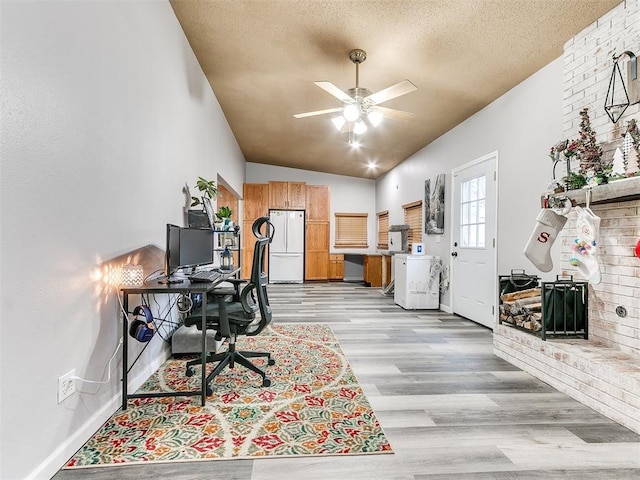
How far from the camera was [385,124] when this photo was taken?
4988mm

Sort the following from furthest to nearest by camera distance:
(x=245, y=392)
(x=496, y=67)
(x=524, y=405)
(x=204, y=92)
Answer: (x=204, y=92) < (x=496, y=67) < (x=245, y=392) < (x=524, y=405)

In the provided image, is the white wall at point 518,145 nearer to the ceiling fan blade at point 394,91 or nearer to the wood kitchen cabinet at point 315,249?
the ceiling fan blade at point 394,91

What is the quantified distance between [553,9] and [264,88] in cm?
296

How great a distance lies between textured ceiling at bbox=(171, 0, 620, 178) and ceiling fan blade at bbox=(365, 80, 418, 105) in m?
0.44

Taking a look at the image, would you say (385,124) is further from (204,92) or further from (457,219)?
(204,92)

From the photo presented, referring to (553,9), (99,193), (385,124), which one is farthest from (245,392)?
(385,124)

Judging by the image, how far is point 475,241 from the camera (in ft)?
14.3

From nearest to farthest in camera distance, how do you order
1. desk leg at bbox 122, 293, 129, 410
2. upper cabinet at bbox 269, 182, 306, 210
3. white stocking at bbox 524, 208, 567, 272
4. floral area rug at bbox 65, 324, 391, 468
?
→ 1. floral area rug at bbox 65, 324, 391, 468
2. desk leg at bbox 122, 293, 129, 410
3. white stocking at bbox 524, 208, 567, 272
4. upper cabinet at bbox 269, 182, 306, 210

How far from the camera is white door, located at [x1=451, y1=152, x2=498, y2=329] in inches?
157

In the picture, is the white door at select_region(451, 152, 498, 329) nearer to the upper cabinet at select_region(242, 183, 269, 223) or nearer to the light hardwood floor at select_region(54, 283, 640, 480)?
the light hardwood floor at select_region(54, 283, 640, 480)

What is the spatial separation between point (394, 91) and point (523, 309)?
2.14 m

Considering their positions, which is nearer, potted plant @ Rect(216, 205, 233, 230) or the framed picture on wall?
potted plant @ Rect(216, 205, 233, 230)

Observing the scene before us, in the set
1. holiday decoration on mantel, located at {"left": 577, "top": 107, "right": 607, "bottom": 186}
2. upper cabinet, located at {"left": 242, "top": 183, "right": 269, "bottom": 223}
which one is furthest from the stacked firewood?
upper cabinet, located at {"left": 242, "top": 183, "right": 269, "bottom": 223}

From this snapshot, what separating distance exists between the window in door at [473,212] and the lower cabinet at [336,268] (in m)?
4.12
